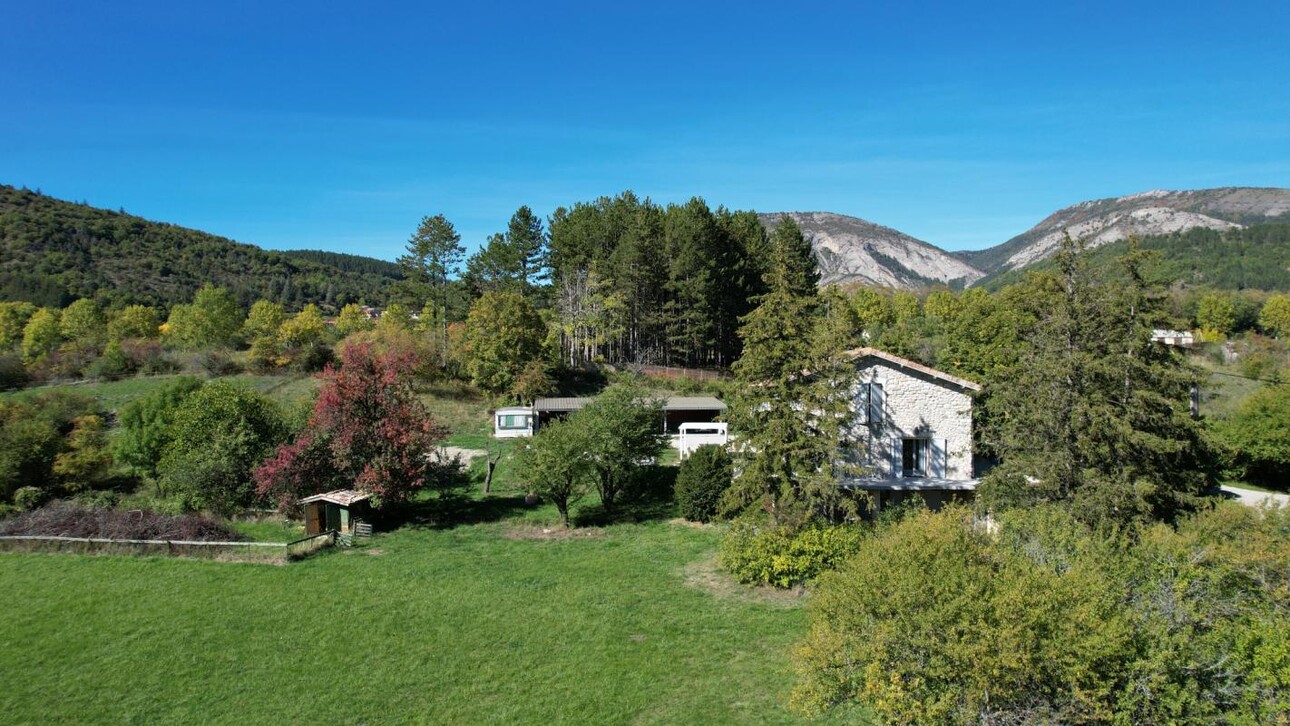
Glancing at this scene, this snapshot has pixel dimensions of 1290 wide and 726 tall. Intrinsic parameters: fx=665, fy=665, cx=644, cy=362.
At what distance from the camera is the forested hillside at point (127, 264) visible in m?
99.6

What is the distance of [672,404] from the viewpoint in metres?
41.2

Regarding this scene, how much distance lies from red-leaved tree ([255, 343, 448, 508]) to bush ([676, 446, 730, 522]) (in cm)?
1069

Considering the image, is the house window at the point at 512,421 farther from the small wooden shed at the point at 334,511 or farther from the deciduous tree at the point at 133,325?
the deciduous tree at the point at 133,325

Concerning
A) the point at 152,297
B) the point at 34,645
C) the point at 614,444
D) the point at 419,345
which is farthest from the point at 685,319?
the point at 152,297

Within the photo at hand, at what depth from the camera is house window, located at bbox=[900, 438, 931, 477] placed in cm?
2575

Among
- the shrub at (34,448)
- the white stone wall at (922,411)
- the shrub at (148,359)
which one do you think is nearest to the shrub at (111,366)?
the shrub at (148,359)

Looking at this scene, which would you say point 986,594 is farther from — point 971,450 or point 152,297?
point 152,297

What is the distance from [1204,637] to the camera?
965 centimetres

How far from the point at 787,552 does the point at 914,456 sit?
942cm

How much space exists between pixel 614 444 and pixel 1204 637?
20.0 meters

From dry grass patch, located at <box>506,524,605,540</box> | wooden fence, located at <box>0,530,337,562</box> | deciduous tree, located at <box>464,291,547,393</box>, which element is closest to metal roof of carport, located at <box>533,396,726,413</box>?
deciduous tree, located at <box>464,291,547,393</box>

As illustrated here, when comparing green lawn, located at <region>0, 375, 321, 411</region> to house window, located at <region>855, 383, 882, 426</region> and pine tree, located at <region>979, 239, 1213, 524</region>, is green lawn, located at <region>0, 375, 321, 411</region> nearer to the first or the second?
house window, located at <region>855, 383, 882, 426</region>

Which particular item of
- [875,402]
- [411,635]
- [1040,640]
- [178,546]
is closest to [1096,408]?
[875,402]

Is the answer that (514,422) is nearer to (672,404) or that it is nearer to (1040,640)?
(672,404)
